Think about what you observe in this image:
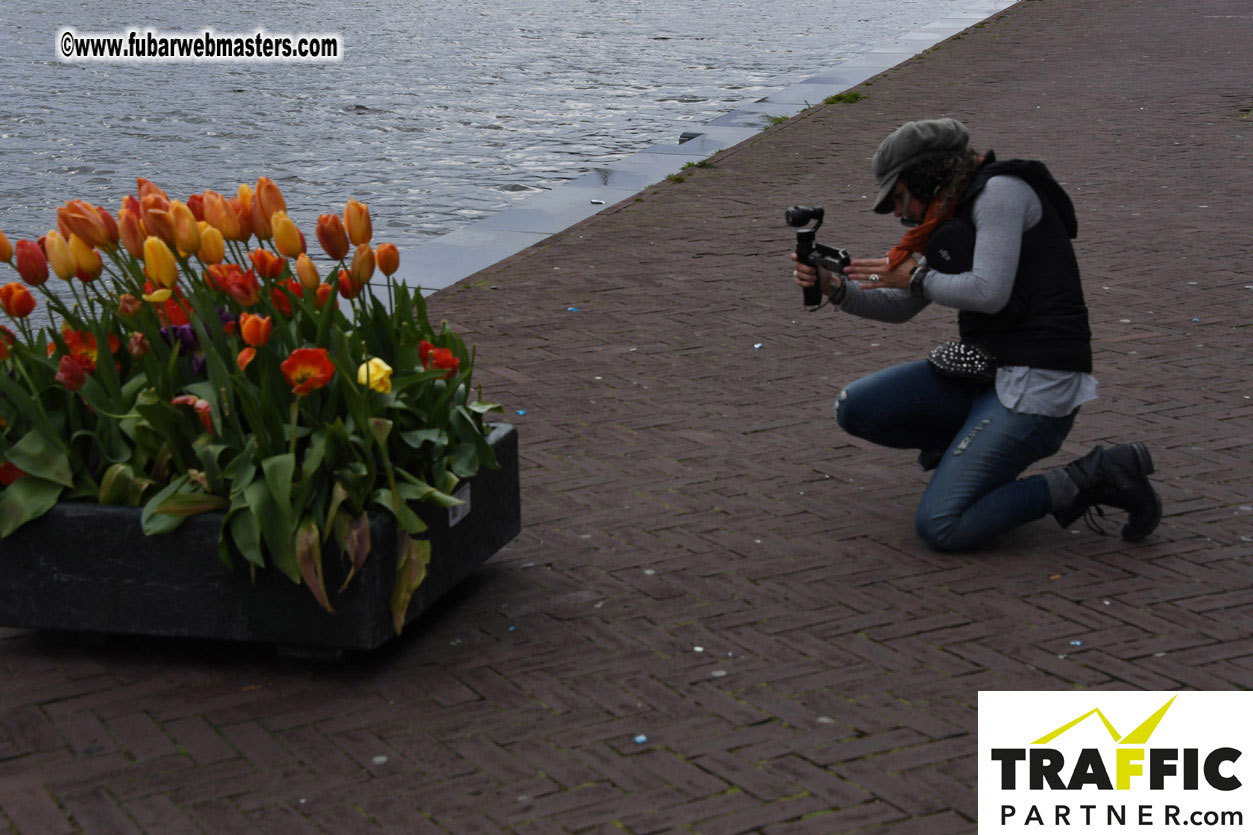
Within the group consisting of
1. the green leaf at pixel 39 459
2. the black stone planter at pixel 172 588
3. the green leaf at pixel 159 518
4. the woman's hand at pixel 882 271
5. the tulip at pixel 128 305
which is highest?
the tulip at pixel 128 305

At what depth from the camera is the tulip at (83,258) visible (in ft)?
11.7

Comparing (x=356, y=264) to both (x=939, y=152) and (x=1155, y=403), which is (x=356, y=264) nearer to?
(x=939, y=152)

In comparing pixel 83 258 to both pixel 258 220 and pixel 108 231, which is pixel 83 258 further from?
pixel 258 220

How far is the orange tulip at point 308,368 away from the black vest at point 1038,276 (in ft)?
5.90

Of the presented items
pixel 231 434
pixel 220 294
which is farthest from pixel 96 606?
pixel 220 294

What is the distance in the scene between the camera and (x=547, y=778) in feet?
10.5

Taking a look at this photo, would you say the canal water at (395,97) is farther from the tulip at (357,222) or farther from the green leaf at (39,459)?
the green leaf at (39,459)

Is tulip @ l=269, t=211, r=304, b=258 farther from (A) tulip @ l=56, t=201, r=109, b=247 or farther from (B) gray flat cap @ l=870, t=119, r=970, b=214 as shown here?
(B) gray flat cap @ l=870, t=119, r=970, b=214

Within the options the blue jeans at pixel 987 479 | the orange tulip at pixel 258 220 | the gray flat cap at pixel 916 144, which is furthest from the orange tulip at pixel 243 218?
the blue jeans at pixel 987 479

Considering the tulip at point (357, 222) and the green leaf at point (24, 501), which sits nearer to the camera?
the green leaf at point (24, 501)

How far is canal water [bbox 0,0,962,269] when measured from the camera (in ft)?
32.6

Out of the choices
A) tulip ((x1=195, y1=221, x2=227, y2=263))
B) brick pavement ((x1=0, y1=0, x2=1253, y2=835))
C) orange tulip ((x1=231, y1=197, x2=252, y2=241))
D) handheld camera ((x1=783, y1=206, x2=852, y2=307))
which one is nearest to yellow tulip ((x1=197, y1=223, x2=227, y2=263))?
tulip ((x1=195, y1=221, x2=227, y2=263))

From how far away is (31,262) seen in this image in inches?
143

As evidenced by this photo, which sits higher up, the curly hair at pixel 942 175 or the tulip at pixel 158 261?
the curly hair at pixel 942 175
